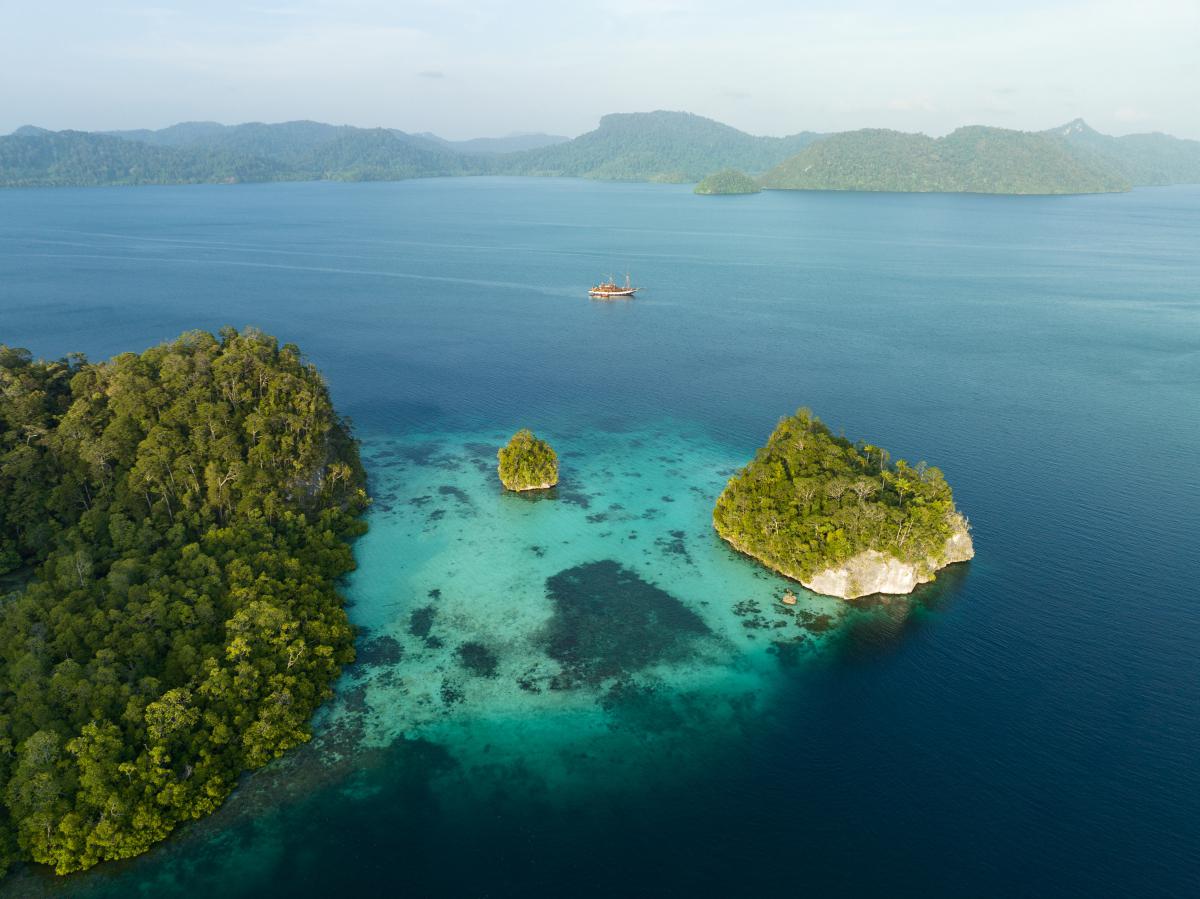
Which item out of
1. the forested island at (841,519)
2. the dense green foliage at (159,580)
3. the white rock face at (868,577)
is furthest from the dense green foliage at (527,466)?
the white rock face at (868,577)

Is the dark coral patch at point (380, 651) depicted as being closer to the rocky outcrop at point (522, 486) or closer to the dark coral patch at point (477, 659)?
the dark coral patch at point (477, 659)

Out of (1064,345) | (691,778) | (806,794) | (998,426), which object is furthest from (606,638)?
(1064,345)

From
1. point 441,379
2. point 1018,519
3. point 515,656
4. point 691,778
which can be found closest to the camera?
point 691,778

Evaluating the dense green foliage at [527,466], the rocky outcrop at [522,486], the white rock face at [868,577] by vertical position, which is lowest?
the white rock face at [868,577]

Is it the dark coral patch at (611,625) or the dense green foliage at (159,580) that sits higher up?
the dense green foliage at (159,580)

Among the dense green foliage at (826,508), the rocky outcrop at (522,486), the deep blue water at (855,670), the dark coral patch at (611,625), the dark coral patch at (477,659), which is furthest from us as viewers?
the rocky outcrop at (522,486)

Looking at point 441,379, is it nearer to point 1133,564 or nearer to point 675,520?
point 675,520

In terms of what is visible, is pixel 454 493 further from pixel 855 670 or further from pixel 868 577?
pixel 855 670

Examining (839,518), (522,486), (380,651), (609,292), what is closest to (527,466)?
(522,486)
